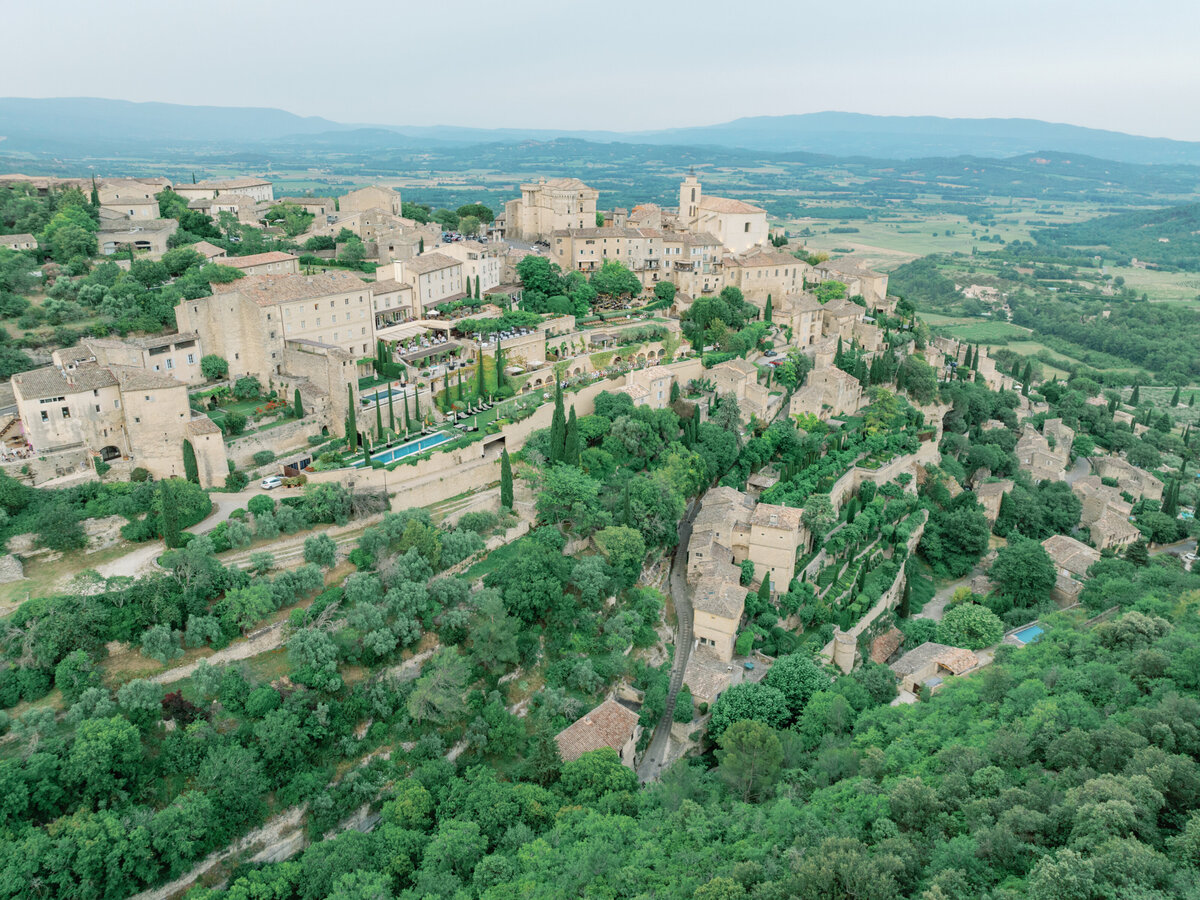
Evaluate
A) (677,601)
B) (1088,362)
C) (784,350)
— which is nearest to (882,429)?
(784,350)

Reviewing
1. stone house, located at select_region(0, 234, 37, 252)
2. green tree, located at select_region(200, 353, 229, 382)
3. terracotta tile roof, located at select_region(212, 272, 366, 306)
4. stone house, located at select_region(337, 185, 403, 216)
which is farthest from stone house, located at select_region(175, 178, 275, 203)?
green tree, located at select_region(200, 353, 229, 382)

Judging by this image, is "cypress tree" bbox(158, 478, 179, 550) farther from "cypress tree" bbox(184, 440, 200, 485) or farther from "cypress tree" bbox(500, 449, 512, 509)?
"cypress tree" bbox(500, 449, 512, 509)

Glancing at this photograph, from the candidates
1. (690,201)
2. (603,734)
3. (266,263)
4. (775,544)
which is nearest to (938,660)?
(775,544)

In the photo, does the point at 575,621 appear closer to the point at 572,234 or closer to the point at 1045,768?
the point at 1045,768

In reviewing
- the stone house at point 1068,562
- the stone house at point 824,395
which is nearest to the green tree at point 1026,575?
the stone house at point 1068,562

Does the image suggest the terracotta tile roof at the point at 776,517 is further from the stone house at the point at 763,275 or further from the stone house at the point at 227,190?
the stone house at the point at 227,190
